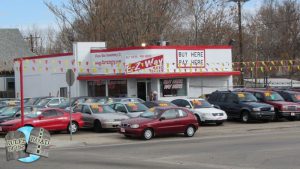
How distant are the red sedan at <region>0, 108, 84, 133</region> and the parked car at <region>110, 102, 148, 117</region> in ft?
7.86

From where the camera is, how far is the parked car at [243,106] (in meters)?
28.3

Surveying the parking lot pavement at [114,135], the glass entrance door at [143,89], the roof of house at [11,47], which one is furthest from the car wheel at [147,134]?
the roof of house at [11,47]

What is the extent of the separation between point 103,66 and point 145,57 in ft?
12.8

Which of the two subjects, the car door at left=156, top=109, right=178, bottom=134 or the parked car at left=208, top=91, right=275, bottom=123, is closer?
the car door at left=156, top=109, right=178, bottom=134

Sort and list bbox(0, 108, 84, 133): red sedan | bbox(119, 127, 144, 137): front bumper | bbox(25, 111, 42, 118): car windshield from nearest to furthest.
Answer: bbox(119, 127, 144, 137): front bumper, bbox(0, 108, 84, 133): red sedan, bbox(25, 111, 42, 118): car windshield

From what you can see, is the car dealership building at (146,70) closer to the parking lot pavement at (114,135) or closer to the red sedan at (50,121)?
the parking lot pavement at (114,135)

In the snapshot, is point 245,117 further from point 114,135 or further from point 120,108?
point 114,135

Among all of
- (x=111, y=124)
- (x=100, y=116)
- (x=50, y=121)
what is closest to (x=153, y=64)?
(x=100, y=116)

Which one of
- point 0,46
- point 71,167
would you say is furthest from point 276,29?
point 71,167

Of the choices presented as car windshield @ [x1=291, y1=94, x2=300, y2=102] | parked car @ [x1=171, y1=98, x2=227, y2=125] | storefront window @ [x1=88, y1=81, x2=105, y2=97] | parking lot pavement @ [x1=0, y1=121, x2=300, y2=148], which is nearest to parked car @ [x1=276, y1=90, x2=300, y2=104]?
car windshield @ [x1=291, y1=94, x2=300, y2=102]

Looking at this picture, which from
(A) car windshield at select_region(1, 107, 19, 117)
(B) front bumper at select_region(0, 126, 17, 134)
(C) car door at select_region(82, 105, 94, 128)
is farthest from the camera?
(C) car door at select_region(82, 105, 94, 128)

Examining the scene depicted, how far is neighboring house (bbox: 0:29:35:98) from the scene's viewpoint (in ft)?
173

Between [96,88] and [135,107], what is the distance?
13766 millimetres

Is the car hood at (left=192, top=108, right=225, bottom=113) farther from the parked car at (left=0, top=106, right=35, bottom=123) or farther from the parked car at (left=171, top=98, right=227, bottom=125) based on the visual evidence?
the parked car at (left=0, top=106, right=35, bottom=123)
